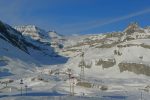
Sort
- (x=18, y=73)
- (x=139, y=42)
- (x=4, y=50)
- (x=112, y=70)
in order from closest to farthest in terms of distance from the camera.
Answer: (x=18, y=73)
(x=112, y=70)
(x=139, y=42)
(x=4, y=50)

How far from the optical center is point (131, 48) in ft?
580

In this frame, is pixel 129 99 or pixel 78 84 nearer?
pixel 129 99

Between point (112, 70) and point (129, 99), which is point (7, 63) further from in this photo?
point (129, 99)

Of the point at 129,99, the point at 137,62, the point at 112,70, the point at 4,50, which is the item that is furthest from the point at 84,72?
the point at 129,99

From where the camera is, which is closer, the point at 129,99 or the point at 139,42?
the point at 129,99

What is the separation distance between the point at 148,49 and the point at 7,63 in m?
60.1

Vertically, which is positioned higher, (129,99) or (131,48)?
(131,48)

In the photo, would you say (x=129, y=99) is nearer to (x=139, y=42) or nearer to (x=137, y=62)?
(x=137, y=62)

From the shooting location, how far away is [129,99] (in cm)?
8988

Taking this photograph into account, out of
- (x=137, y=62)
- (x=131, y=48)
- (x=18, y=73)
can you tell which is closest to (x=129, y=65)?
(x=137, y=62)


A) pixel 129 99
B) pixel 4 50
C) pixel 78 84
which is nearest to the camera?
pixel 129 99

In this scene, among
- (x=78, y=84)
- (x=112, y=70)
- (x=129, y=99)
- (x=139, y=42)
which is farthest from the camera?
(x=139, y=42)

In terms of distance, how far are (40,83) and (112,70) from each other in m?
52.5

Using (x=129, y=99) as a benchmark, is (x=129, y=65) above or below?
above
